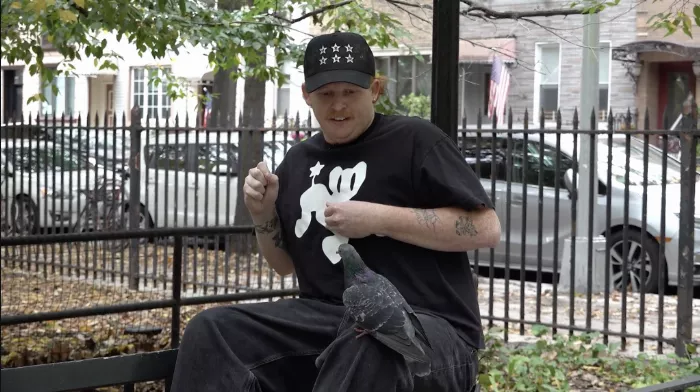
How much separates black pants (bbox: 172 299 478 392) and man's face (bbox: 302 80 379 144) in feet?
1.74

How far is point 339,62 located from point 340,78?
0.18 ft

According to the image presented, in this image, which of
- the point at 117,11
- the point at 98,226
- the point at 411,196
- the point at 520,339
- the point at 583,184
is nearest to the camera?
the point at 411,196

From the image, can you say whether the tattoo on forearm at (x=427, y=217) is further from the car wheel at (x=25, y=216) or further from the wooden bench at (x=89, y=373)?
the car wheel at (x=25, y=216)

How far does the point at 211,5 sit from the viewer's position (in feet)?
22.2

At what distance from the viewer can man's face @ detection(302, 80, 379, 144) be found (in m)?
2.93

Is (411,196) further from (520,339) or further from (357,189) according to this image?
(520,339)

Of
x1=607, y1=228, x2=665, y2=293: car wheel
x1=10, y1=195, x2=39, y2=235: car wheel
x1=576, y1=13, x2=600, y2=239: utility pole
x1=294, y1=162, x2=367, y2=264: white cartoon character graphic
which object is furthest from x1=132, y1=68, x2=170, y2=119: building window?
x1=294, y1=162, x2=367, y2=264: white cartoon character graphic

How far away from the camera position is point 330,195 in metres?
2.93

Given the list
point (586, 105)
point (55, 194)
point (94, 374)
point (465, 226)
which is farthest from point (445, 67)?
point (55, 194)

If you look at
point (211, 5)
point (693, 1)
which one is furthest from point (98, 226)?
point (693, 1)

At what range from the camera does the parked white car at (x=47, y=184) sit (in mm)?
10828

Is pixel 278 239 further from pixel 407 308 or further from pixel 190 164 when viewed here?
pixel 190 164

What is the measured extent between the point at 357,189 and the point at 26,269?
9.42 metres

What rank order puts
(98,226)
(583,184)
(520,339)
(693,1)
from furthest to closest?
(98,226) → (583,184) → (520,339) → (693,1)
